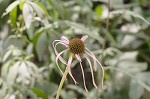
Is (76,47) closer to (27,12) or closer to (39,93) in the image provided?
(27,12)

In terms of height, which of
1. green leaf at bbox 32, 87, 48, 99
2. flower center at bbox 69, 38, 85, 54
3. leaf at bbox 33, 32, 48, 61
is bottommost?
green leaf at bbox 32, 87, 48, 99

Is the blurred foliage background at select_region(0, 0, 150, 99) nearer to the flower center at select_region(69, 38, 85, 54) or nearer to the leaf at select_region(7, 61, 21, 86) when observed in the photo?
the leaf at select_region(7, 61, 21, 86)

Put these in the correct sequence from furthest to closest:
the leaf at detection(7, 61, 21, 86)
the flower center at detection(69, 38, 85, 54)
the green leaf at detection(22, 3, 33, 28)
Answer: the leaf at detection(7, 61, 21, 86) → the green leaf at detection(22, 3, 33, 28) → the flower center at detection(69, 38, 85, 54)

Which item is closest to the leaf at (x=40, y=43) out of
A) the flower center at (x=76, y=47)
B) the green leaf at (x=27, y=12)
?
the green leaf at (x=27, y=12)

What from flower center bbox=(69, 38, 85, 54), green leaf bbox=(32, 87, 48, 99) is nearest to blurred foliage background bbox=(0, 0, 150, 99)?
green leaf bbox=(32, 87, 48, 99)

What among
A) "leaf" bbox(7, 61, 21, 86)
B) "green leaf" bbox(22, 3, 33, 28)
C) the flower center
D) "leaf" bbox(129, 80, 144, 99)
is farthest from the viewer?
"leaf" bbox(129, 80, 144, 99)

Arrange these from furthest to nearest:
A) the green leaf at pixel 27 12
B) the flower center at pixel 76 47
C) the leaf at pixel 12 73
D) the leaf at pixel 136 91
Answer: the leaf at pixel 136 91, the leaf at pixel 12 73, the green leaf at pixel 27 12, the flower center at pixel 76 47

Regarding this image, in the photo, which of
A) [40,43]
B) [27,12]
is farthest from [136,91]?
[27,12]

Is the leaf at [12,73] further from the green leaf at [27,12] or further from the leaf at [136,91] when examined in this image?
the leaf at [136,91]

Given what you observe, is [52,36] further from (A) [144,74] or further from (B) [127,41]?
(B) [127,41]
